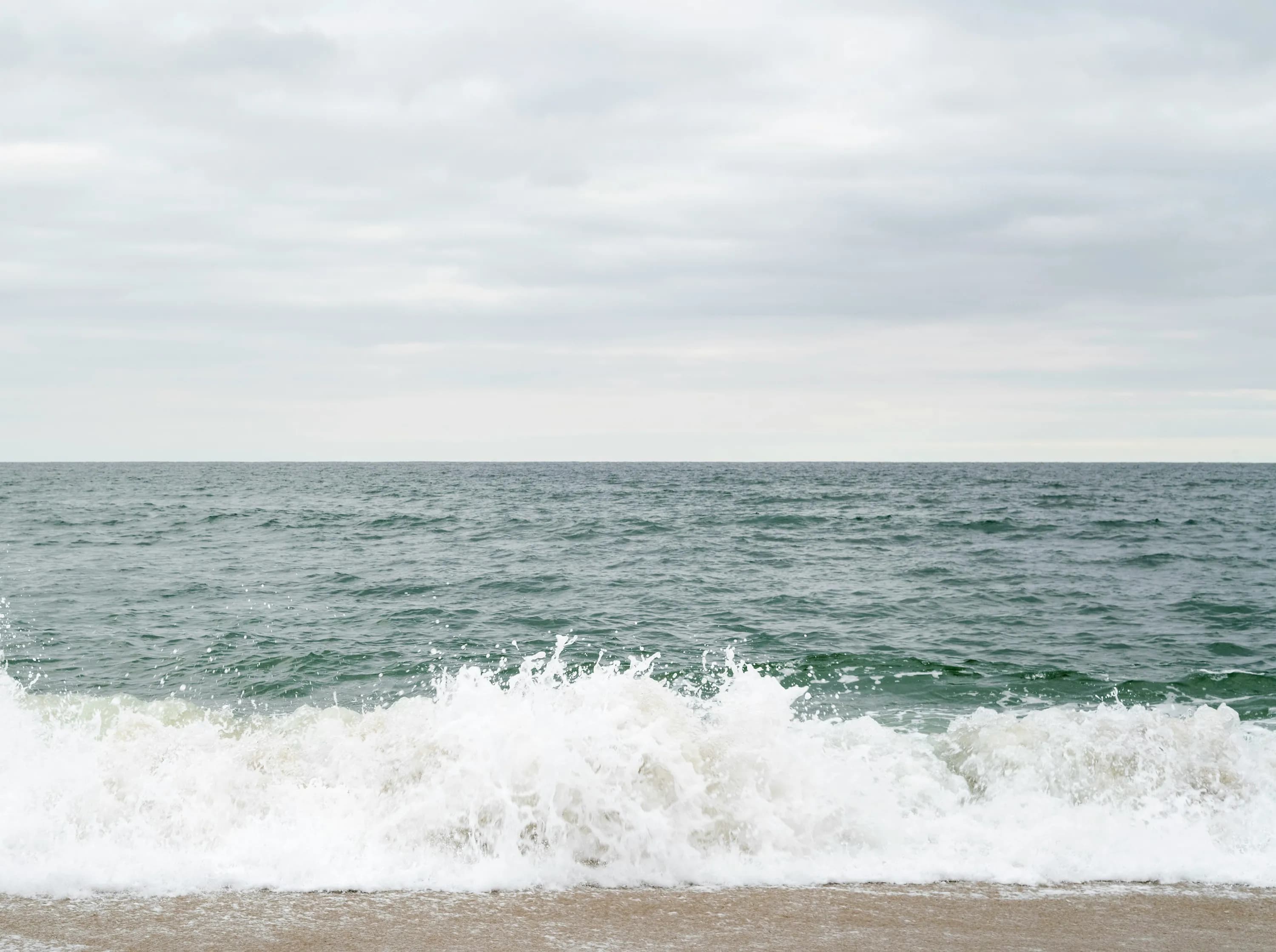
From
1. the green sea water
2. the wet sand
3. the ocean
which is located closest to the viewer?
the wet sand

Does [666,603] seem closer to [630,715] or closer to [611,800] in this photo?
[630,715]

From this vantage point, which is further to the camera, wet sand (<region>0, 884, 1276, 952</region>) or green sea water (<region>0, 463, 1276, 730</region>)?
green sea water (<region>0, 463, 1276, 730</region>)

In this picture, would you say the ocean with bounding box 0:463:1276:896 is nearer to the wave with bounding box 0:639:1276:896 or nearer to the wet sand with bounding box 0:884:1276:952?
the wave with bounding box 0:639:1276:896

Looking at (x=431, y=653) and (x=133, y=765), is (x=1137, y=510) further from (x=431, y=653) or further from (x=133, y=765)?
(x=133, y=765)

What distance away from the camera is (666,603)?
16406mm

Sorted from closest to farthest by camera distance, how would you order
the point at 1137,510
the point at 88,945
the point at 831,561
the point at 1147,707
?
the point at 88,945 < the point at 1147,707 < the point at 831,561 < the point at 1137,510

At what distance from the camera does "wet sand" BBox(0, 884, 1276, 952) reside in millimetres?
4551

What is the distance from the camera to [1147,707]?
993 centimetres

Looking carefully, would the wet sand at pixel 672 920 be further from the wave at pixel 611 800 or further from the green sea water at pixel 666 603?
the green sea water at pixel 666 603

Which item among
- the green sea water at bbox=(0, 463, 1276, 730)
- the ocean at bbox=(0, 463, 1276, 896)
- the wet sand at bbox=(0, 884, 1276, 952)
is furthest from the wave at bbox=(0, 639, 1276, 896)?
the green sea water at bbox=(0, 463, 1276, 730)

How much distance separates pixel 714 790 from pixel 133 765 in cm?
402

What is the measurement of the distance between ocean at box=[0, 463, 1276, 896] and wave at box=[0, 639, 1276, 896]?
0.02 m

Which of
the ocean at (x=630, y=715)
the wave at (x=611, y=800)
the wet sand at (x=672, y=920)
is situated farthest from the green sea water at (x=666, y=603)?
the wet sand at (x=672, y=920)

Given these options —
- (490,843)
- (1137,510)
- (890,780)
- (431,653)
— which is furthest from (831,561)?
(1137,510)
